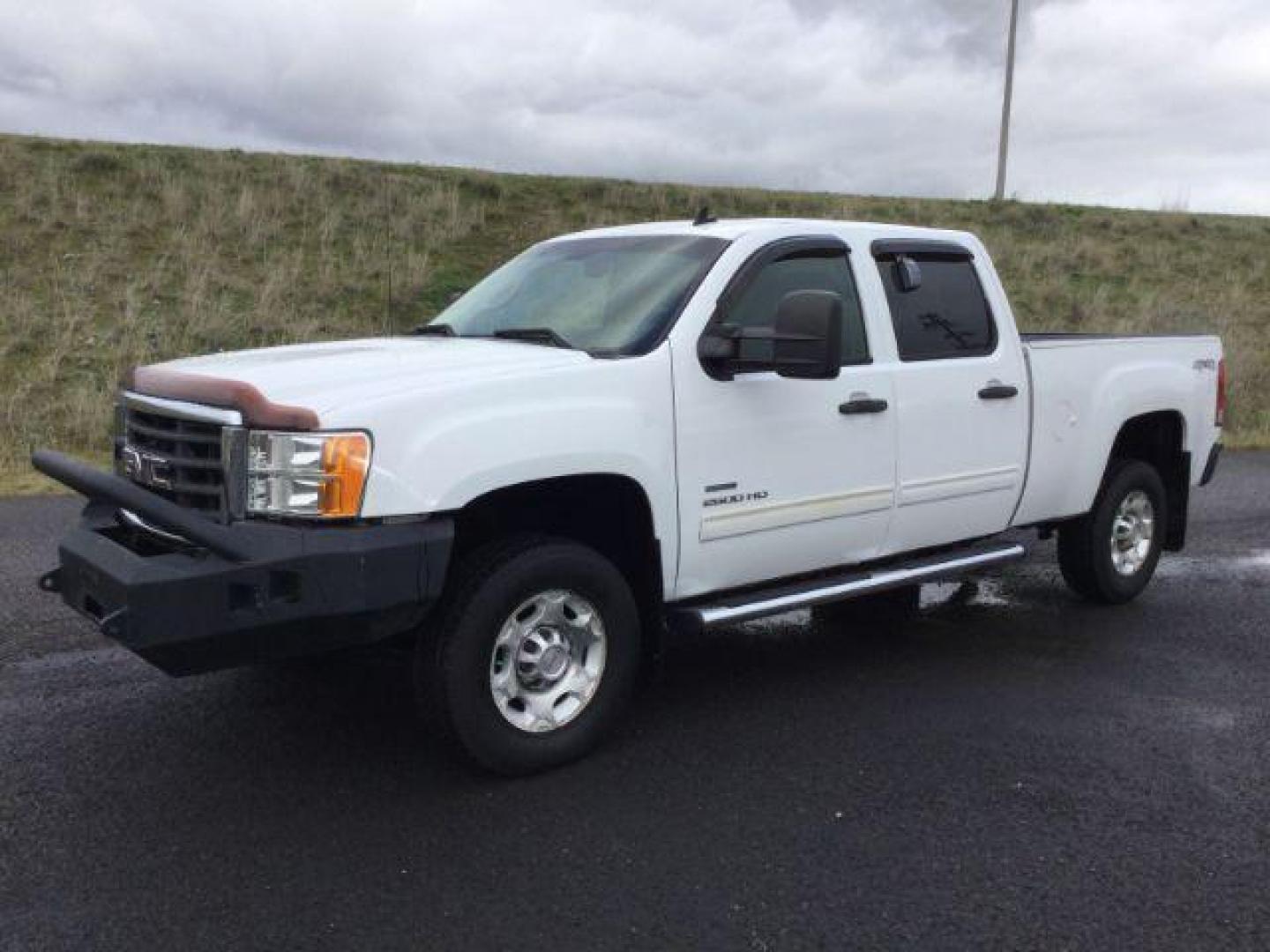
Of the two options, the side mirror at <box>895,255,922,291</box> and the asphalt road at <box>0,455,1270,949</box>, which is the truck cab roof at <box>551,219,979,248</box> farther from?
the asphalt road at <box>0,455,1270,949</box>

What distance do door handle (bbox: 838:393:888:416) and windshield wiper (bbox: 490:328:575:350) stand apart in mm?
1142

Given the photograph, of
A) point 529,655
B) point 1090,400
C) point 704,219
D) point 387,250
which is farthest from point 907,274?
point 387,250

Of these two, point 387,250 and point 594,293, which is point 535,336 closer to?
point 594,293

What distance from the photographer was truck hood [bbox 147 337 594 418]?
148 inches

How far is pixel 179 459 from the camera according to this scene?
3.95 meters

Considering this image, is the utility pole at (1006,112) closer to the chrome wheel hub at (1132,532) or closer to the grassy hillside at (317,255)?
the grassy hillside at (317,255)

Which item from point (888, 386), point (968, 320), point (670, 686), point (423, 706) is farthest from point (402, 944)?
point (968, 320)

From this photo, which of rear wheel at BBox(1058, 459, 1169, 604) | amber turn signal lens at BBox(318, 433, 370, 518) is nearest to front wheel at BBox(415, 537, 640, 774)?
amber turn signal lens at BBox(318, 433, 370, 518)

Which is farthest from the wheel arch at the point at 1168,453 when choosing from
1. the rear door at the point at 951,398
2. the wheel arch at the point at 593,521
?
the wheel arch at the point at 593,521

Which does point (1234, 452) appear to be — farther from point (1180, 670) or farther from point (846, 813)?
point (846, 813)

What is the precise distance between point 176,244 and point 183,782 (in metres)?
18.1

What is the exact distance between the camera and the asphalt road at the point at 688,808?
3264mm

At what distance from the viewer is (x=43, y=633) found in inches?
223

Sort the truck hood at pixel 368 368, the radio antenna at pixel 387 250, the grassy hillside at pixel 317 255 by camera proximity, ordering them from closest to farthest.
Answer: the truck hood at pixel 368 368 → the grassy hillside at pixel 317 255 → the radio antenna at pixel 387 250
